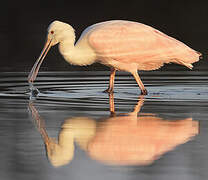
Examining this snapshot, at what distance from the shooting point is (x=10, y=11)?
2655 cm

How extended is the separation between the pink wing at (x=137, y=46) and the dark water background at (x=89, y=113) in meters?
0.49

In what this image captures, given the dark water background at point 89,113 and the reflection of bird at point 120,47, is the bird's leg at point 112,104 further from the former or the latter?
the reflection of bird at point 120,47

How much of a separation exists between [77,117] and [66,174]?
9.52 ft

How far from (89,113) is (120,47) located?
282 cm

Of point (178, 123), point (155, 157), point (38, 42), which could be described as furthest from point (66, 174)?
point (38, 42)

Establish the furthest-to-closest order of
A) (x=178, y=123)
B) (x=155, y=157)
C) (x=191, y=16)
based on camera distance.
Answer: (x=191, y=16), (x=178, y=123), (x=155, y=157)

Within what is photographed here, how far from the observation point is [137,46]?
12.8m

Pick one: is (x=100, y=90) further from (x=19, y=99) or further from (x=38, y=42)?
(x=38, y=42)

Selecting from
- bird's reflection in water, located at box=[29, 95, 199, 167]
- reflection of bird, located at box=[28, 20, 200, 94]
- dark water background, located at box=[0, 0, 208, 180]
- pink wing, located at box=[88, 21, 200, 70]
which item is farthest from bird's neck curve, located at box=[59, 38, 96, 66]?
bird's reflection in water, located at box=[29, 95, 199, 167]

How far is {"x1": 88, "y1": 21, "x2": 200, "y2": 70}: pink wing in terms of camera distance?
40.9 feet

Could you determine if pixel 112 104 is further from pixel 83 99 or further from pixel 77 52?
pixel 77 52

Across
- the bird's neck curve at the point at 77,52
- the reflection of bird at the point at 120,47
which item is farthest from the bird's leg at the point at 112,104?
the bird's neck curve at the point at 77,52

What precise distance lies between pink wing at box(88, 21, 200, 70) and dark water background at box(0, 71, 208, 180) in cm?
49

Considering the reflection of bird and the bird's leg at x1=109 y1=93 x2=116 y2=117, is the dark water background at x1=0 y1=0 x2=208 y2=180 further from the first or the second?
the reflection of bird
